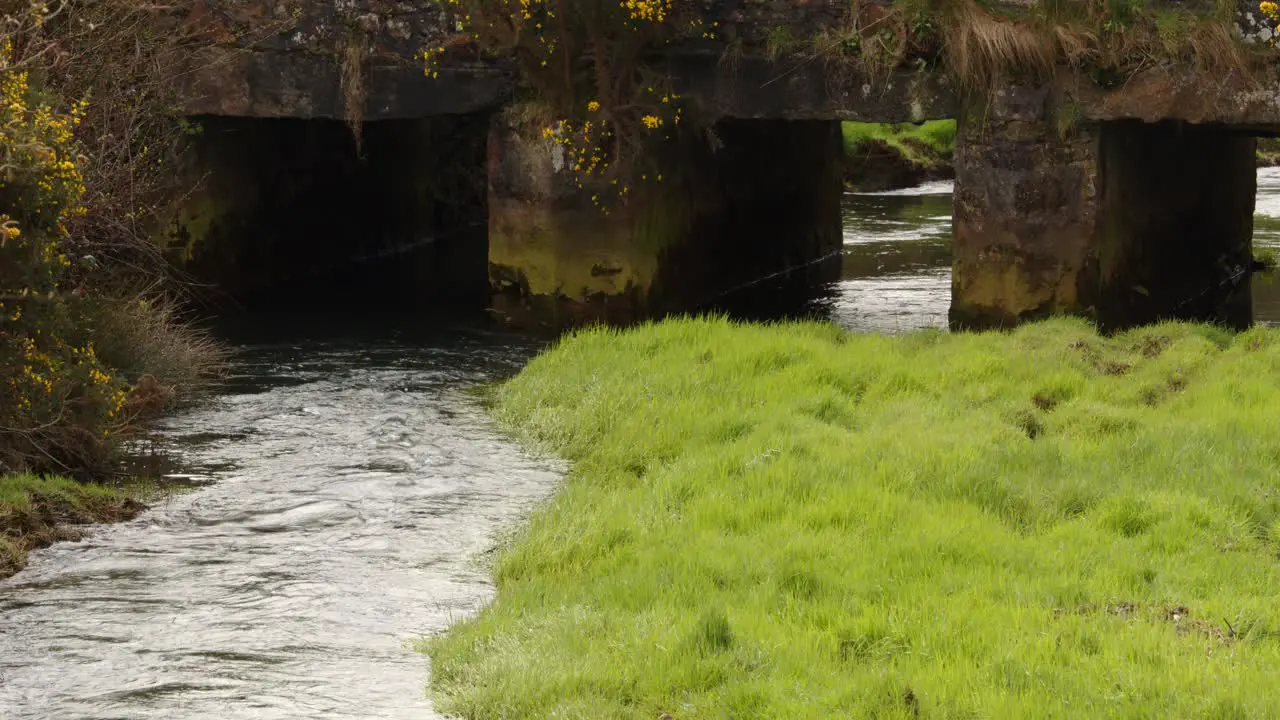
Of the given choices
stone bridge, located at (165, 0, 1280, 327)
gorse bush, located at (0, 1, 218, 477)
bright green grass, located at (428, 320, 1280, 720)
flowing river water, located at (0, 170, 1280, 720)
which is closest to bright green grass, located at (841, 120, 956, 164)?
stone bridge, located at (165, 0, 1280, 327)

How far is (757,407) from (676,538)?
3152 mm

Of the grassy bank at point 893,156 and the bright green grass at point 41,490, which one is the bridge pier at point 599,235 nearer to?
the bright green grass at point 41,490

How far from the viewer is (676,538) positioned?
8820mm

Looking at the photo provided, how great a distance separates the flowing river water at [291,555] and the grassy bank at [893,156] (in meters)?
17.9

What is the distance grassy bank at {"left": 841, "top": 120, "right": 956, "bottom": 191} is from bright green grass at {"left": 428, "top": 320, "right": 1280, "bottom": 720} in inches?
758

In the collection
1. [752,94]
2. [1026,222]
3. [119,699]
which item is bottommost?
[119,699]

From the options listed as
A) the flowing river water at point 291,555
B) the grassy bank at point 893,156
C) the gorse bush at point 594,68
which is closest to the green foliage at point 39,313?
the flowing river water at point 291,555

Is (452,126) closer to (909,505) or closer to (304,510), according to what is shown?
(304,510)

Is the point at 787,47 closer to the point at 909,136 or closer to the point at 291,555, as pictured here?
the point at 291,555

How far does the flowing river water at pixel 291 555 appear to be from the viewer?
7348 millimetres

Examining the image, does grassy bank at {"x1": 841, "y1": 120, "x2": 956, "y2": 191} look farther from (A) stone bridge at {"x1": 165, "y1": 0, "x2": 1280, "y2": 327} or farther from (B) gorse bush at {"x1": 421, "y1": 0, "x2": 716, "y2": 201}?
(B) gorse bush at {"x1": 421, "y1": 0, "x2": 716, "y2": 201}

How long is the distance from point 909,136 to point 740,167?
16.6m

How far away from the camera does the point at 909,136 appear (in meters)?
34.8

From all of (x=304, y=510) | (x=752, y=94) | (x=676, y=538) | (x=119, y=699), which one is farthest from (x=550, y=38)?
(x=119, y=699)
